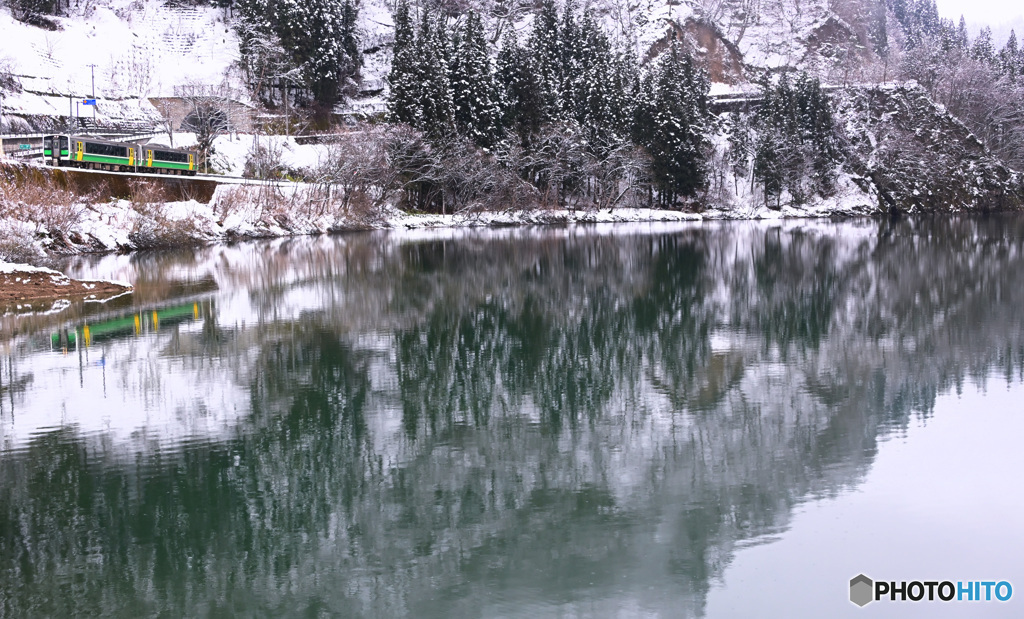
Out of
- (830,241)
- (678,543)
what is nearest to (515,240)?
(830,241)

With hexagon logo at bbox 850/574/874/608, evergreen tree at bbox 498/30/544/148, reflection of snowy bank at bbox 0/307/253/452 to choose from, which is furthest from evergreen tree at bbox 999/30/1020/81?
hexagon logo at bbox 850/574/874/608

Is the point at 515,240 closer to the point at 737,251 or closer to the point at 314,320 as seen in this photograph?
the point at 737,251

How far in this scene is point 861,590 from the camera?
22.7 feet

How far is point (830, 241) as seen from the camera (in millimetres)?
44750

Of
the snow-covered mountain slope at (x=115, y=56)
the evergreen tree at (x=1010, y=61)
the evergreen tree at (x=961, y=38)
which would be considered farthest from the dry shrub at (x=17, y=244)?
the evergreen tree at (x=961, y=38)

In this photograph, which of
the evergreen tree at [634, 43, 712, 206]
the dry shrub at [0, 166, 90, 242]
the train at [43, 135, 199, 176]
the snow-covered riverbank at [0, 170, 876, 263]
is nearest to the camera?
the dry shrub at [0, 166, 90, 242]

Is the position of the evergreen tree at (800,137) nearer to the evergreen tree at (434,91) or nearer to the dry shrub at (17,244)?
the evergreen tree at (434,91)

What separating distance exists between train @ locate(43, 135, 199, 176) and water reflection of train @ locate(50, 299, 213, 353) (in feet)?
109

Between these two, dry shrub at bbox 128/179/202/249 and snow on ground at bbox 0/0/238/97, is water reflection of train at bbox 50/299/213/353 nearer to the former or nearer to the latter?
dry shrub at bbox 128/179/202/249

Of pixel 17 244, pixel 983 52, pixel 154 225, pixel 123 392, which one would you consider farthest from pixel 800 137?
pixel 123 392

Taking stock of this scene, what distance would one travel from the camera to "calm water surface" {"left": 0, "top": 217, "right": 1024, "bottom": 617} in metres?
7.12

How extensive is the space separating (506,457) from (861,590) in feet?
14.1

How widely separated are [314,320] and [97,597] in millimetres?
13134

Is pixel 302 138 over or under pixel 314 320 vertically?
over
